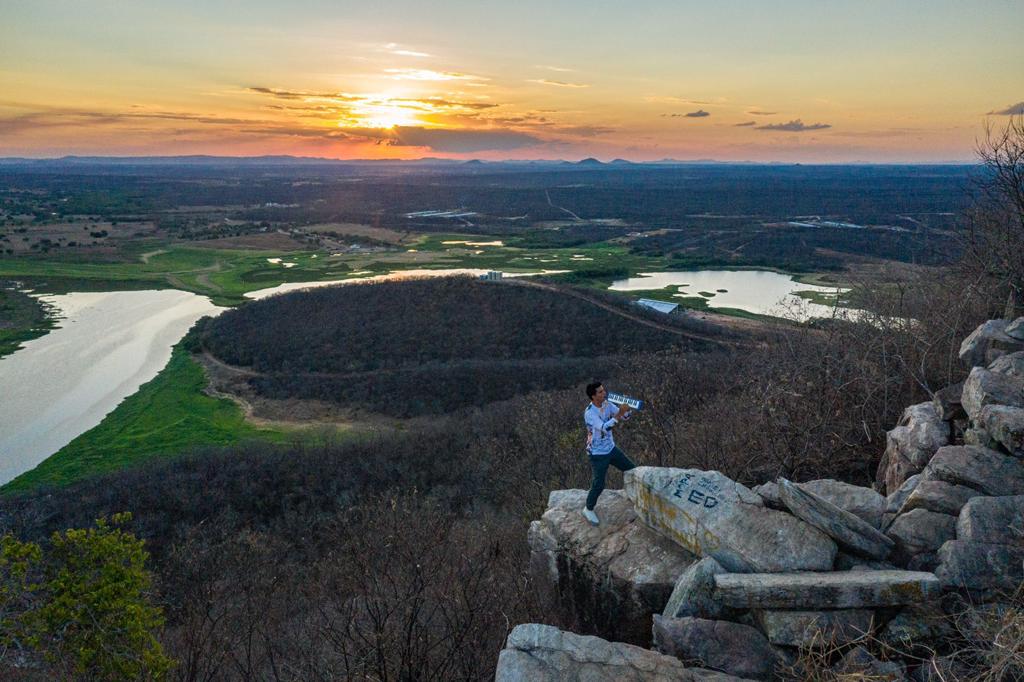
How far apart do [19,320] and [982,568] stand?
61.4 m

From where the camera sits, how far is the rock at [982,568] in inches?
261

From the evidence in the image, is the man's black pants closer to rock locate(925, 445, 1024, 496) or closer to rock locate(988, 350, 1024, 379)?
rock locate(925, 445, 1024, 496)

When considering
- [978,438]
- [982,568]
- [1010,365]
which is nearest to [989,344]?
[1010,365]

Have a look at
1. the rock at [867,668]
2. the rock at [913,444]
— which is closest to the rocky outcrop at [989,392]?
the rock at [913,444]

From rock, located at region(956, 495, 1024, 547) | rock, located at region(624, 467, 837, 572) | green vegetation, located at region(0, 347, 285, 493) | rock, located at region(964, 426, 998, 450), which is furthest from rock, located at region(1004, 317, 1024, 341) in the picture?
green vegetation, located at region(0, 347, 285, 493)

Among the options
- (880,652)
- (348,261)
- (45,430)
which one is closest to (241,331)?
(45,430)

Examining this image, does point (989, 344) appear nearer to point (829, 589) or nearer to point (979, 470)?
point (979, 470)

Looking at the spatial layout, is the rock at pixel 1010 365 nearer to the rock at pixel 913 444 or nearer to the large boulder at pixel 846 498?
the rock at pixel 913 444

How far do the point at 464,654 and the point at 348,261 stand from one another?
76.6 meters

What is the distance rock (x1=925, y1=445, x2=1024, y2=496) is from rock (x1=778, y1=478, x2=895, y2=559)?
1444 millimetres

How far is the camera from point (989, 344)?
10.8 metres

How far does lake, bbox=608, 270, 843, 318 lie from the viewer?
58.6 metres

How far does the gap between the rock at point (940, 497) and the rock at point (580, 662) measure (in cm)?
355

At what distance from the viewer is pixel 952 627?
6625 mm
